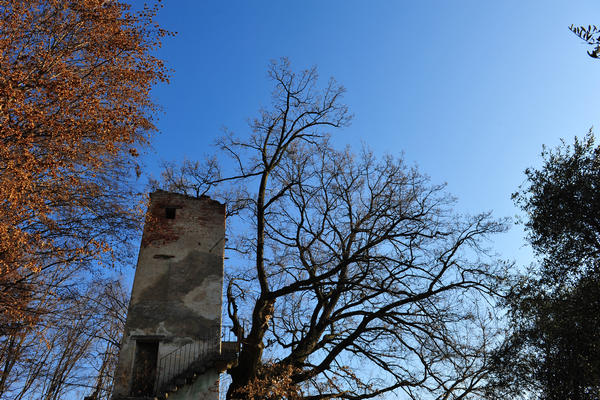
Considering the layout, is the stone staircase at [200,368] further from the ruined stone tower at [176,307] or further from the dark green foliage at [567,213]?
the dark green foliage at [567,213]

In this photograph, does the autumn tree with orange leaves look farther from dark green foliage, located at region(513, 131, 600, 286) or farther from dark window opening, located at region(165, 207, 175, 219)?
dark green foliage, located at region(513, 131, 600, 286)

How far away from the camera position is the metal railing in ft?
44.1

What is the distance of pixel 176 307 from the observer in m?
14.7

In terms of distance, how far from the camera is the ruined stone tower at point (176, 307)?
44.0 ft

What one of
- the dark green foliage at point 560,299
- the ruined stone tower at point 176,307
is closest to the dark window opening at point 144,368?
the ruined stone tower at point 176,307

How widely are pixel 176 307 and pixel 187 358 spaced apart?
5.37ft

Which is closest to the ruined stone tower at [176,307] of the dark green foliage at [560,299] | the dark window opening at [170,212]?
the dark window opening at [170,212]

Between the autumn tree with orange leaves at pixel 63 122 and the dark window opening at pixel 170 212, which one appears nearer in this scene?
the autumn tree with orange leaves at pixel 63 122

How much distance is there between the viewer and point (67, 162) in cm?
1234

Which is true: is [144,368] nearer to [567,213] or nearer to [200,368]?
[200,368]

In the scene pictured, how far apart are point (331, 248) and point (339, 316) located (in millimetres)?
2697

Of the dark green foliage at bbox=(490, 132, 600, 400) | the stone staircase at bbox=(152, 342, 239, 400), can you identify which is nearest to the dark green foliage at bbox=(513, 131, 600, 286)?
the dark green foliage at bbox=(490, 132, 600, 400)

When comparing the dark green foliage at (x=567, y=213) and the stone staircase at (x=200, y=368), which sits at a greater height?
the dark green foliage at (x=567, y=213)

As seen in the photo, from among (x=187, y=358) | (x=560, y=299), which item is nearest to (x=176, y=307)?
(x=187, y=358)
